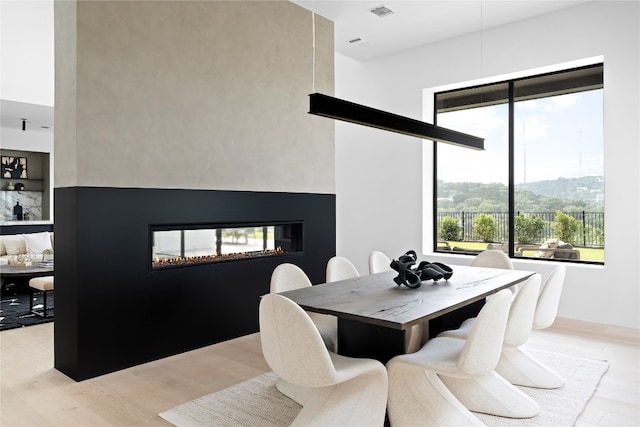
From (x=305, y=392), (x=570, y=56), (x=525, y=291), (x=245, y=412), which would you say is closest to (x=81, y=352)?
(x=245, y=412)

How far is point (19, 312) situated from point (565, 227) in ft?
19.8

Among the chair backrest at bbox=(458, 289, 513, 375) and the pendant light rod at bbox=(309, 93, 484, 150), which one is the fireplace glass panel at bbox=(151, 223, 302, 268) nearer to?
the pendant light rod at bbox=(309, 93, 484, 150)

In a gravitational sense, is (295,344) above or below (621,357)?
above

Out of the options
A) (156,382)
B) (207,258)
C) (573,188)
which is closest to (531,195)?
(573,188)

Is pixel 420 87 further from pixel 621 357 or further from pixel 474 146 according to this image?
pixel 621 357

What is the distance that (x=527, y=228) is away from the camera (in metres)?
5.38

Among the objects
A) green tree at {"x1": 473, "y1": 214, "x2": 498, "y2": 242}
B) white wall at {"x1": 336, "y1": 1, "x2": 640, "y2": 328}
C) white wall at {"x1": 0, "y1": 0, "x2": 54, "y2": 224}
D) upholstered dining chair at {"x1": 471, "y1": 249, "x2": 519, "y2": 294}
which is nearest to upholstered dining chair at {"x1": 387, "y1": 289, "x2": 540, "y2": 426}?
upholstered dining chair at {"x1": 471, "y1": 249, "x2": 519, "y2": 294}

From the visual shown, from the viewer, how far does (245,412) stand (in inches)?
107

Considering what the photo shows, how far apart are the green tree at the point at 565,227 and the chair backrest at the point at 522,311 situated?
2.81 m

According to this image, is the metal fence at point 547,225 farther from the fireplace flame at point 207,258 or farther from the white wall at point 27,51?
the white wall at point 27,51

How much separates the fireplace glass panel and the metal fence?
2.22m

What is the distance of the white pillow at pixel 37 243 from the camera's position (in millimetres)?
6875

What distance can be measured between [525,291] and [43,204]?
9758mm

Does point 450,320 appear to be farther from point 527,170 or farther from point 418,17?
point 418,17
